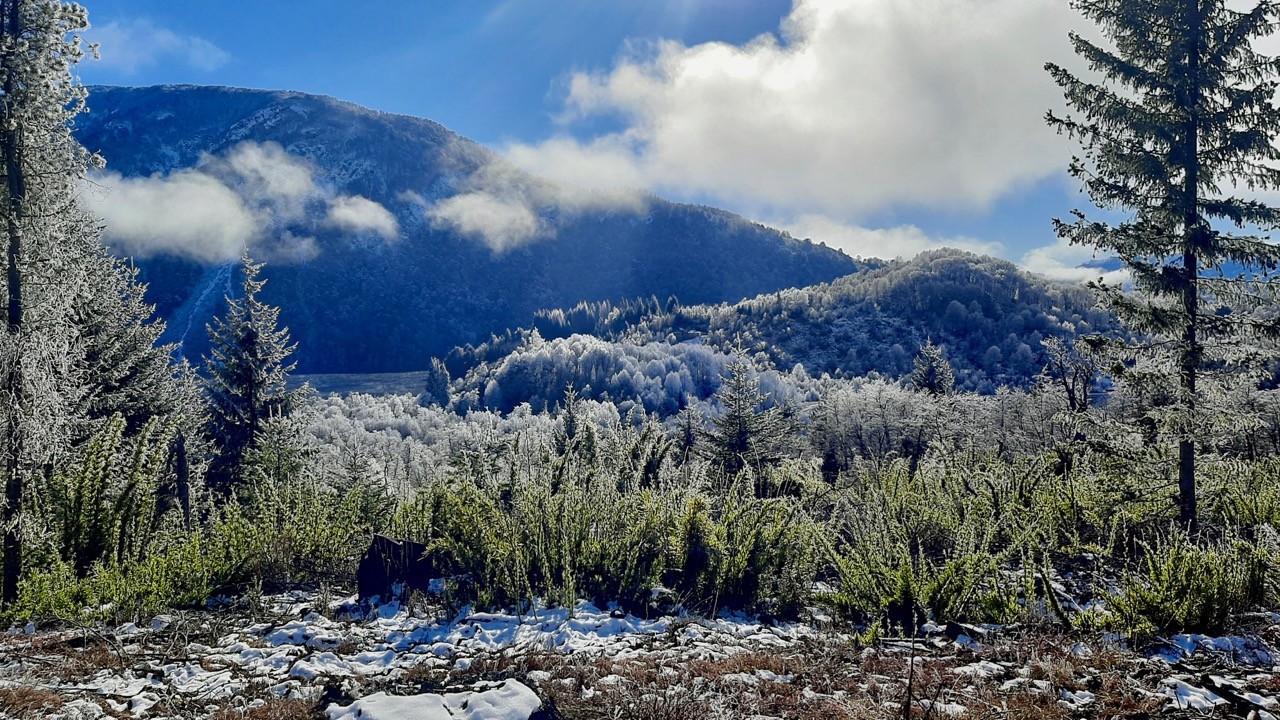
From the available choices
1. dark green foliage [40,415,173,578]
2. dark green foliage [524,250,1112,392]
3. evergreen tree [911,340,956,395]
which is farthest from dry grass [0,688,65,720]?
dark green foliage [524,250,1112,392]

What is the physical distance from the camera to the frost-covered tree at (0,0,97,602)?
6.02 m

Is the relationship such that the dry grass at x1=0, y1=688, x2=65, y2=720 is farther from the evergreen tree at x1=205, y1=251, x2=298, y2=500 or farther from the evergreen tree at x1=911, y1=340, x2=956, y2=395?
the evergreen tree at x1=911, y1=340, x2=956, y2=395

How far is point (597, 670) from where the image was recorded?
4.29 m

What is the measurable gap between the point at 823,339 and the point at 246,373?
97.5 metres

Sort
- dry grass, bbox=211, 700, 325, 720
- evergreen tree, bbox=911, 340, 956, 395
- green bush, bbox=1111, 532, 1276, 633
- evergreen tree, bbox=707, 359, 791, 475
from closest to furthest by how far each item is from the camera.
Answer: dry grass, bbox=211, 700, 325, 720 < green bush, bbox=1111, 532, 1276, 633 < evergreen tree, bbox=707, 359, 791, 475 < evergreen tree, bbox=911, 340, 956, 395

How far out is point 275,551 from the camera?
6684 mm

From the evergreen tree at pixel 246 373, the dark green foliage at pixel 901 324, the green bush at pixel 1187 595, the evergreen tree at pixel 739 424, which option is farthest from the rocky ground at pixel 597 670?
the dark green foliage at pixel 901 324

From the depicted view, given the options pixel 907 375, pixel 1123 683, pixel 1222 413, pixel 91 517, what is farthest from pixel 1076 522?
pixel 907 375

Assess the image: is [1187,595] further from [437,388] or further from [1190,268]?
[437,388]

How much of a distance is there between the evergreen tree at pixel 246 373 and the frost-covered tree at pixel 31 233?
13015 millimetres

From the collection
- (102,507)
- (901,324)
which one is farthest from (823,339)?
(102,507)

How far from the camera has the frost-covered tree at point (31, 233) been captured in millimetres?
6023

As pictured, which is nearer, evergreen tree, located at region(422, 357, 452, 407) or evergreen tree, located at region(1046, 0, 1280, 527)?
evergreen tree, located at region(1046, 0, 1280, 527)

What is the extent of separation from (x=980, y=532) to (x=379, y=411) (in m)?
70.1
